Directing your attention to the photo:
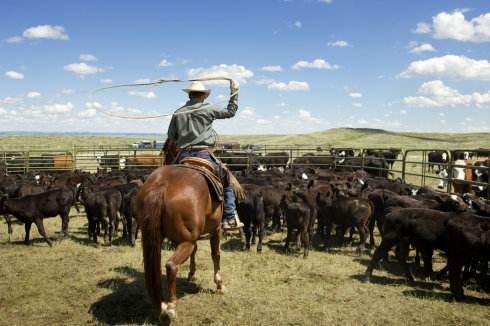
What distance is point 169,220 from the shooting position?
4711mm

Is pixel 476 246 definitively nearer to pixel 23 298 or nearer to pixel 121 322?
pixel 121 322

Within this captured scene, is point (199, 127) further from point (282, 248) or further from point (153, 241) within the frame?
point (282, 248)

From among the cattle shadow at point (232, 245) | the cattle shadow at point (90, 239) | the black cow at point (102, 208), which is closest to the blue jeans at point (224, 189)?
the cattle shadow at point (232, 245)

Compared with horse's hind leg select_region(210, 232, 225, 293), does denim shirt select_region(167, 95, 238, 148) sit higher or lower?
higher

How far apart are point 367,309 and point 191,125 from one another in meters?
3.69

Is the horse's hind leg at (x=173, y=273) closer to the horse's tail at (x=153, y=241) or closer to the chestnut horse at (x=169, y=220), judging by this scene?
the chestnut horse at (x=169, y=220)

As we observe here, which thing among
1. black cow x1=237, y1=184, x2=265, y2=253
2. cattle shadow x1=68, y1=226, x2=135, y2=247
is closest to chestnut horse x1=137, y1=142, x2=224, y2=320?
black cow x1=237, y1=184, x2=265, y2=253

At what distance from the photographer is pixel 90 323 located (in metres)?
5.00

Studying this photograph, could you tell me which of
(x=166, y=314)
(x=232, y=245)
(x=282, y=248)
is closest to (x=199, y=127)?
(x=166, y=314)

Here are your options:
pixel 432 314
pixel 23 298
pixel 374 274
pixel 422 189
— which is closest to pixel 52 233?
pixel 23 298

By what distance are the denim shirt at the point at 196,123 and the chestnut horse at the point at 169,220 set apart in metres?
0.83

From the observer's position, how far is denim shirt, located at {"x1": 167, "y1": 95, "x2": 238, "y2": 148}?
19.1 feet

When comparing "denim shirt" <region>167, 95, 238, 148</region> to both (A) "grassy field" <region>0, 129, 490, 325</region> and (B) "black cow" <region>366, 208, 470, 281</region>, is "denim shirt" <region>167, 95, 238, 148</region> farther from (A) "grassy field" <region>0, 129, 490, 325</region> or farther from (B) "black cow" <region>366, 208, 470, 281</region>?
(B) "black cow" <region>366, 208, 470, 281</region>

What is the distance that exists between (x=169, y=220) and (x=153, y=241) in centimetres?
31
